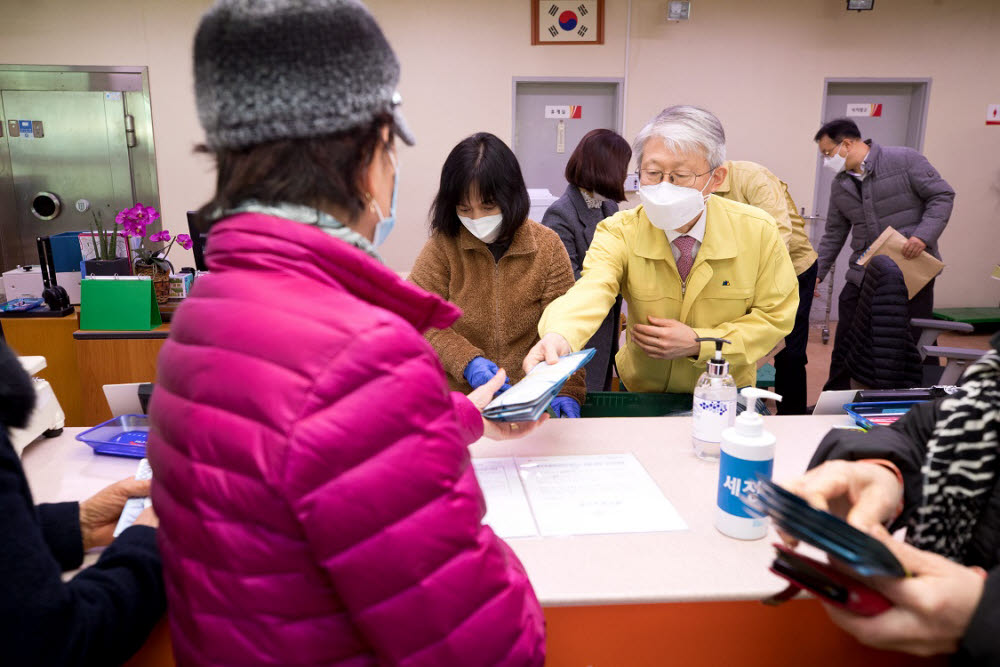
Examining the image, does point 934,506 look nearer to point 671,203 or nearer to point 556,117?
point 671,203

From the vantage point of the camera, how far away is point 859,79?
590 cm

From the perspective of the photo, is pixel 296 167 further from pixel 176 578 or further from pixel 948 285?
pixel 948 285

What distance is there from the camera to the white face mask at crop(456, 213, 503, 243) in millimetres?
2170

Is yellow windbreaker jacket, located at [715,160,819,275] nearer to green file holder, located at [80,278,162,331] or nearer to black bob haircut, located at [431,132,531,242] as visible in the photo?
black bob haircut, located at [431,132,531,242]

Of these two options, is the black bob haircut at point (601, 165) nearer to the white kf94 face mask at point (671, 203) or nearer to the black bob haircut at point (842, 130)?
the white kf94 face mask at point (671, 203)

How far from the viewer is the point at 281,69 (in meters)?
0.72

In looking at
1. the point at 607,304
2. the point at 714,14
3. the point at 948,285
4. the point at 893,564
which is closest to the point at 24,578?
the point at 893,564

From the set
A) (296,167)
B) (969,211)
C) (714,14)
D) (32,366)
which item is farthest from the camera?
(969,211)

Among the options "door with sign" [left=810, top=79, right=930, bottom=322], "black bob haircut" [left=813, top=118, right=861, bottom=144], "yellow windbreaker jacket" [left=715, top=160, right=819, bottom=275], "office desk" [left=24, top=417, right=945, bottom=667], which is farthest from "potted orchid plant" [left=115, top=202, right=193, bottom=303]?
"door with sign" [left=810, top=79, right=930, bottom=322]

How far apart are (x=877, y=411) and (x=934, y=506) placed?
81cm

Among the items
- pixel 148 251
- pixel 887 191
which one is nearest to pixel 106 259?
pixel 148 251

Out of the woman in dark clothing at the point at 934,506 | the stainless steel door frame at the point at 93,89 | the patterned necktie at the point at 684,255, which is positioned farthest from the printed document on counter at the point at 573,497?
the stainless steel door frame at the point at 93,89

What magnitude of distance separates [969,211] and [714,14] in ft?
9.73

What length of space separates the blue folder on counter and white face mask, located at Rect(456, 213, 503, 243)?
74 cm
